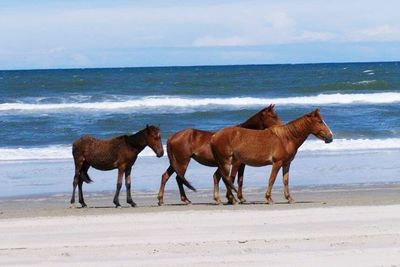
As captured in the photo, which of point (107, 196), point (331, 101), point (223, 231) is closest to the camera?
point (223, 231)

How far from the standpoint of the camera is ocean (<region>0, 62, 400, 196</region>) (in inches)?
653

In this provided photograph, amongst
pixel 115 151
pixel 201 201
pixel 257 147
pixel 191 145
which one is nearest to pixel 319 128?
pixel 257 147

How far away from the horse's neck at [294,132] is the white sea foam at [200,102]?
25.5 metres

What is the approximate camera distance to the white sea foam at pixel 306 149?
21.1 metres

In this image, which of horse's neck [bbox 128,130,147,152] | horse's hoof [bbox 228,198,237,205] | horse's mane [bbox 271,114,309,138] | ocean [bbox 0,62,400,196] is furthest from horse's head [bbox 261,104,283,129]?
ocean [bbox 0,62,400,196]

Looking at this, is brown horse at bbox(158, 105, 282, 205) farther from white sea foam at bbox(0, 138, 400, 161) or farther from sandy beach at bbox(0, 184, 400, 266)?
white sea foam at bbox(0, 138, 400, 161)

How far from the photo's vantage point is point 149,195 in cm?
1418

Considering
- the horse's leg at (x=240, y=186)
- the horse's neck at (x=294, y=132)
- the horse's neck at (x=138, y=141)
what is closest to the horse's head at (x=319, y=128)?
the horse's neck at (x=294, y=132)

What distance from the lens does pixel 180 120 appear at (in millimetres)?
31547

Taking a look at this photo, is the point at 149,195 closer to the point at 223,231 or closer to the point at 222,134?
the point at 222,134

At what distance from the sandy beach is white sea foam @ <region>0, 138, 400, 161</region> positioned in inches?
310

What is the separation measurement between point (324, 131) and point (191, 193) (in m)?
2.66

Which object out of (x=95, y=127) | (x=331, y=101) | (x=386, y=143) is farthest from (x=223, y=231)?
(x=331, y=101)

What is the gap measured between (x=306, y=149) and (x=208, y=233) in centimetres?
1180
